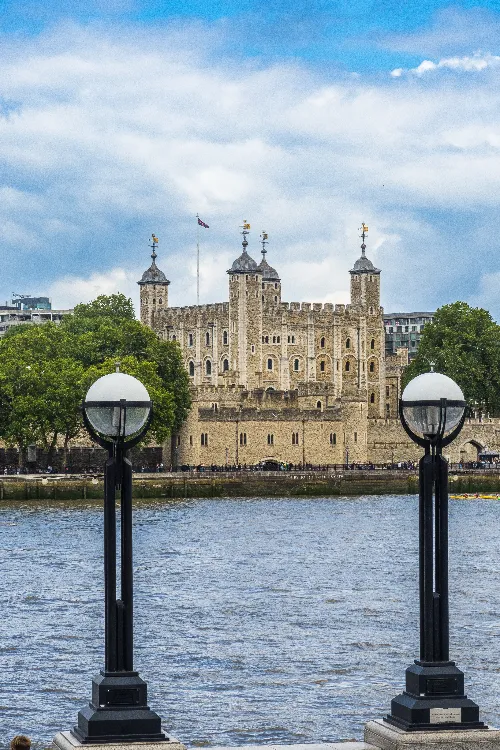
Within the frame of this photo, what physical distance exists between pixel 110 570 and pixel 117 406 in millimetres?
1273

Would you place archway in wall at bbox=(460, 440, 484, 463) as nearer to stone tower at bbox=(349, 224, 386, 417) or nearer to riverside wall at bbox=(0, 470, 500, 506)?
riverside wall at bbox=(0, 470, 500, 506)

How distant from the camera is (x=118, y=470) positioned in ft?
41.7

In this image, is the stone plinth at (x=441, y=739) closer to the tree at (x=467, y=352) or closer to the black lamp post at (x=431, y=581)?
the black lamp post at (x=431, y=581)

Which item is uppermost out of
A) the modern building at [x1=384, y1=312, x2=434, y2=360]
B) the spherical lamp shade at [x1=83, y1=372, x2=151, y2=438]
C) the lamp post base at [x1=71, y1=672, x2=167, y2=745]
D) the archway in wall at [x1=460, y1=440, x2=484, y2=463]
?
the modern building at [x1=384, y1=312, x2=434, y2=360]

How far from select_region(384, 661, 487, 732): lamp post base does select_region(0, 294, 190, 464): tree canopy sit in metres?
66.3

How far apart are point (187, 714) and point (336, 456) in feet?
238

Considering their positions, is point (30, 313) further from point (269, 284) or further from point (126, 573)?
point (126, 573)

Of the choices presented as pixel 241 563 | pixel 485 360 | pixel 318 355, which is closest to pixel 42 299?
pixel 318 355

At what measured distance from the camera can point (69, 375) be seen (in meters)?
84.2

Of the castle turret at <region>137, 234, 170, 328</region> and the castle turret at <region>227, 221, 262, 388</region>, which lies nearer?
the castle turret at <region>227, 221, 262, 388</region>

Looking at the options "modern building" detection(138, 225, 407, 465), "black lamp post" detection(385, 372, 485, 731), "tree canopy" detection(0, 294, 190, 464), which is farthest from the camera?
"modern building" detection(138, 225, 407, 465)

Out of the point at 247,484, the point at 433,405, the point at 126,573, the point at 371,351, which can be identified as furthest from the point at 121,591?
the point at 371,351

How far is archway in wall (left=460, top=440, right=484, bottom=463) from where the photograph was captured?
101375 mm

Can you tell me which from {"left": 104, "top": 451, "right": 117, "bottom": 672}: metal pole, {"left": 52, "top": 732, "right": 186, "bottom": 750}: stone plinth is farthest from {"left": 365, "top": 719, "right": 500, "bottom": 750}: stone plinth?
{"left": 104, "top": 451, "right": 117, "bottom": 672}: metal pole
